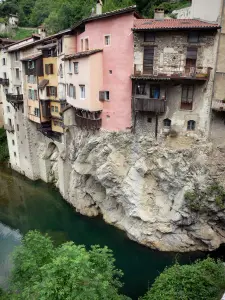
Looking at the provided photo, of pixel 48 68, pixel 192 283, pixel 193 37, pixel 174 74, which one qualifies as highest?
pixel 193 37

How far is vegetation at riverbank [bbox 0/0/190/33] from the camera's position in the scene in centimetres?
4252

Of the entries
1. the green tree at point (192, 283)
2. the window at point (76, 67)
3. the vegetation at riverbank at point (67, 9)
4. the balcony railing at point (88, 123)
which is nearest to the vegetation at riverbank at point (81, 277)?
the green tree at point (192, 283)

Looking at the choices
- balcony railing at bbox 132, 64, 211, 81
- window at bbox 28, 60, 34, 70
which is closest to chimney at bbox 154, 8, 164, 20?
balcony railing at bbox 132, 64, 211, 81

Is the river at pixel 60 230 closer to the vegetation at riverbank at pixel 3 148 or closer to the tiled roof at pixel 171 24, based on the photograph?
the vegetation at riverbank at pixel 3 148

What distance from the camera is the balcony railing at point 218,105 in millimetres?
21438

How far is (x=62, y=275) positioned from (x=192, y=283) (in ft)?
26.3

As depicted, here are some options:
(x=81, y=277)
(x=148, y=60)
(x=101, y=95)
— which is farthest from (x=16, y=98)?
(x=81, y=277)

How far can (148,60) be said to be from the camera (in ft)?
76.4

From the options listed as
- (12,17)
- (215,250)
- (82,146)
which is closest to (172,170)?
(215,250)

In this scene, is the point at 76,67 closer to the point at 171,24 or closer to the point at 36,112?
the point at 171,24

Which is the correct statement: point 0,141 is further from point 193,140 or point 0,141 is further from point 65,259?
point 65,259

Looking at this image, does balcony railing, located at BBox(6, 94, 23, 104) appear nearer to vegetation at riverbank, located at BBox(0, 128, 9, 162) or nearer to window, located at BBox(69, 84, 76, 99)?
window, located at BBox(69, 84, 76, 99)

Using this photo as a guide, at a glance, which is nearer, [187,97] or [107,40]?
[187,97]

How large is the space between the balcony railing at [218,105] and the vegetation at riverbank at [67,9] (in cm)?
2576
